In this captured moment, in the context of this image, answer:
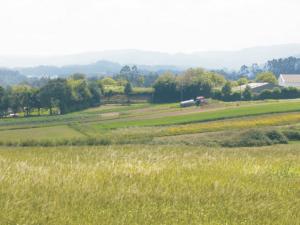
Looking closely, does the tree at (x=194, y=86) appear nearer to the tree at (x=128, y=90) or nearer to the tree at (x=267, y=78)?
the tree at (x=128, y=90)

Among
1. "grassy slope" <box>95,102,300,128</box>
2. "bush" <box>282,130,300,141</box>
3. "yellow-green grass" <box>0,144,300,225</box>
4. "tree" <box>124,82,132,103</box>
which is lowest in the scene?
"grassy slope" <box>95,102,300,128</box>

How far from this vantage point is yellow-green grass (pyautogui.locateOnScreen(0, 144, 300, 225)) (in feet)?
21.1

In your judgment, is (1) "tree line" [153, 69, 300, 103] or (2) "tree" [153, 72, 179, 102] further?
(2) "tree" [153, 72, 179, 102]

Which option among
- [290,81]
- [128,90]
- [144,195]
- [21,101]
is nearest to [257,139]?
[144,195]

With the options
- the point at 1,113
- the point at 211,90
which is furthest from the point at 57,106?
the point at 211,90

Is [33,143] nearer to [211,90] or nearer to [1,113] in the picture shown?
[1,113]

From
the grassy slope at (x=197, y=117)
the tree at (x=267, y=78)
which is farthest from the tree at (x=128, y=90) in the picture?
the grassy slope at (x=197, y=117)

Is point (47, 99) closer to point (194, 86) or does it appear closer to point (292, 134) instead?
point (194, 86)

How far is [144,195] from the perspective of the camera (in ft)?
24.4

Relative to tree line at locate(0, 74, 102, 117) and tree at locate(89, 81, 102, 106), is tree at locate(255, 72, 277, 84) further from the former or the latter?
tree line at locate(0, 74, 102, 117)

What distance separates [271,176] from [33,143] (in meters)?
36.3

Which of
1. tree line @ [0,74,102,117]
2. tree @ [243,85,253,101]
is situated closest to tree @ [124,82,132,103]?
tree line @ [0,74,102,117]

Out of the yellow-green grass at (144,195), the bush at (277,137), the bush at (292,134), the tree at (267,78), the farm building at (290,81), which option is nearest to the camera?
the yellow-green grass at (144,195)

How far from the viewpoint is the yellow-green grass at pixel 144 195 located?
643 cm
